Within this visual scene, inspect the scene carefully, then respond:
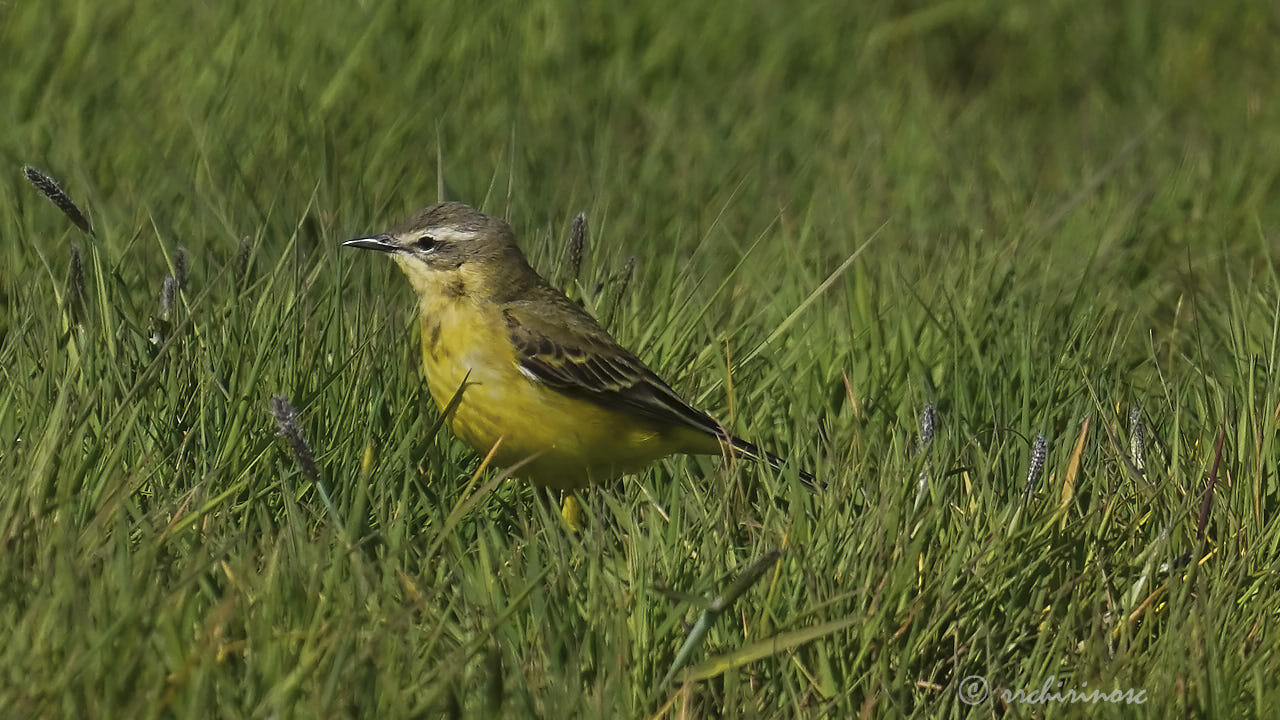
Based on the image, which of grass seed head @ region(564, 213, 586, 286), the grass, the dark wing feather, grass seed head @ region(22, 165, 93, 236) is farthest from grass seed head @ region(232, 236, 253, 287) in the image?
grass seed head @ region(564, 213, 586, 286)

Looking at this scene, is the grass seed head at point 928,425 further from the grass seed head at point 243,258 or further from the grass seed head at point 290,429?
the grass seed head at point 243,258

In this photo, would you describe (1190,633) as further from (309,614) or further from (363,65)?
(363,65)

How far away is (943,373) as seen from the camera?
5.61 meters

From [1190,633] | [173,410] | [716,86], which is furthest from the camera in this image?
[716,86]

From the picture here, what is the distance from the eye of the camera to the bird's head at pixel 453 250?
549 centimetres

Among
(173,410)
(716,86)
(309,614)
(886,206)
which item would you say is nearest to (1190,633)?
(309,614)

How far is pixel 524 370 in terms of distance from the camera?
17.3 feet

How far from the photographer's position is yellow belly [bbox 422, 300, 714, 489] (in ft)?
16.6

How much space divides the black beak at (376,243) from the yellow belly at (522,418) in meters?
0.29

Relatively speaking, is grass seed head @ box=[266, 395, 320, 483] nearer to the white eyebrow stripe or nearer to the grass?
the grass

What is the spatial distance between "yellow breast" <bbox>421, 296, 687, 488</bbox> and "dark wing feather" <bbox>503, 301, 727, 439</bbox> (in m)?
0.03

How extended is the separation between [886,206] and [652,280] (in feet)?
5.06

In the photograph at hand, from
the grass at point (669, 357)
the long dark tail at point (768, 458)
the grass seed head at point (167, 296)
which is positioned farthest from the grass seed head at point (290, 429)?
the long dark tail at point (768, 458)

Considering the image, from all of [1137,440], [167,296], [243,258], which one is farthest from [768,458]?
[243,258]
